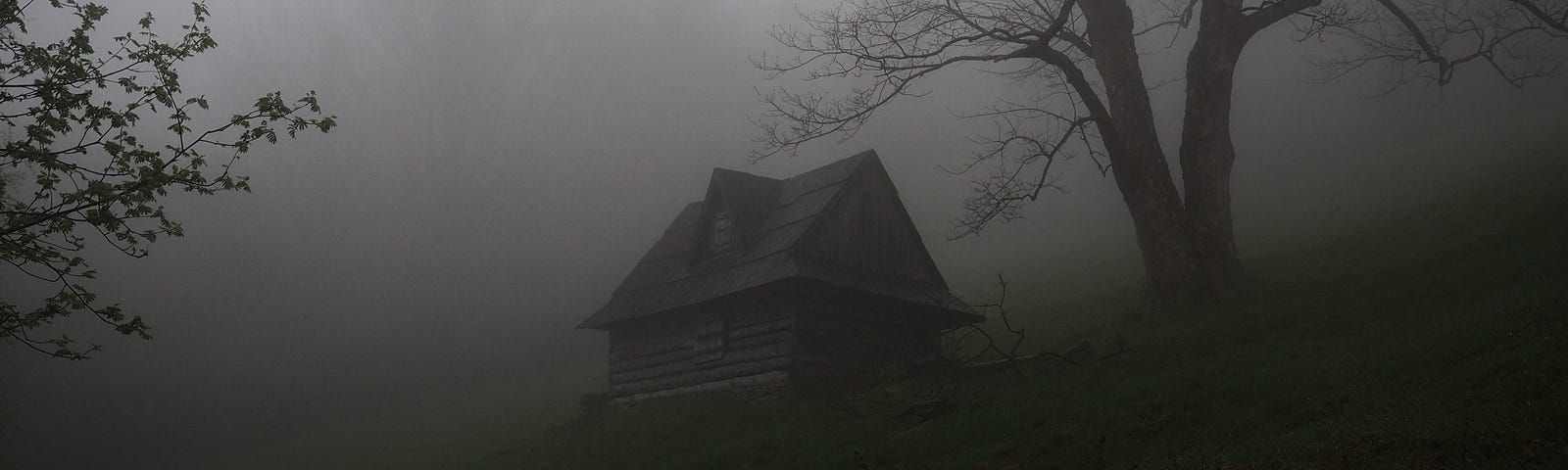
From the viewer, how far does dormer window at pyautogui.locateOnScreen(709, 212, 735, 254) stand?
24.0 meters

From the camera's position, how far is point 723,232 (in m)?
24.3

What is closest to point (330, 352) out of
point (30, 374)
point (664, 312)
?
point (30, 374)

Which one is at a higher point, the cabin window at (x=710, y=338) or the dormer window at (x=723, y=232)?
the dormer window at (x=723, y=232)

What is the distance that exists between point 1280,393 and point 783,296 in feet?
39.1

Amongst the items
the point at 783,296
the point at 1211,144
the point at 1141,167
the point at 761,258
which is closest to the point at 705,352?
the point at 761,258

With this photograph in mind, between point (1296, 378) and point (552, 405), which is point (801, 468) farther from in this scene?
point (552, 405)

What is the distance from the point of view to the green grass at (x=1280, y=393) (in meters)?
8.00

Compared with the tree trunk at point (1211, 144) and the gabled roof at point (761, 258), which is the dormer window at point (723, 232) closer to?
the gabled roof at point (761, 258)

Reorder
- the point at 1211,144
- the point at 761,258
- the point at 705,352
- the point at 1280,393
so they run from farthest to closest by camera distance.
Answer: the point at 705,352 < the point at 761,258 < the point at 1211,144 < the point at 1280,393

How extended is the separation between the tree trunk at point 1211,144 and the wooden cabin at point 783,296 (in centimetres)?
577

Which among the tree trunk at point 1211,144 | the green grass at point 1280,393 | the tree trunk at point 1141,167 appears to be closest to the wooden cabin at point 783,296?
the green grass at point 1280,393

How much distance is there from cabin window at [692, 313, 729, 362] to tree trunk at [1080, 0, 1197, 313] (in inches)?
374

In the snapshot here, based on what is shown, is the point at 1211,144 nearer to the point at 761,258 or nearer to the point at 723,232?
the point at 761,258

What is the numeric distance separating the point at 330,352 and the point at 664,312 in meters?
55.8
